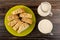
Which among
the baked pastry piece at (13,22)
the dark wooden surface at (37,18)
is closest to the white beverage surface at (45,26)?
the dark wooden surface at (37,18)

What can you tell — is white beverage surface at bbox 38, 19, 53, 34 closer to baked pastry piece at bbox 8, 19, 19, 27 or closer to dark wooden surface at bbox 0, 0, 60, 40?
dark wooden surface at bbox 0, 0, 60, 40

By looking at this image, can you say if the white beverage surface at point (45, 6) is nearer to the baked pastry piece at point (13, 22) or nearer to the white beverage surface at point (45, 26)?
the white beverage surface at point (45, 26)

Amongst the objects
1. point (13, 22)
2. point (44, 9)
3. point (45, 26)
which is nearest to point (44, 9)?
point (44, 9)

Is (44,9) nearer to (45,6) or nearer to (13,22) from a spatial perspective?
(45,6)

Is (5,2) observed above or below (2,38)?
above

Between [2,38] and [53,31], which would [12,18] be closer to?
[2,38]

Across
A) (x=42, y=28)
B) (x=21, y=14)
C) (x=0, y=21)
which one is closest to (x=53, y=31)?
(x=42, y=28)
